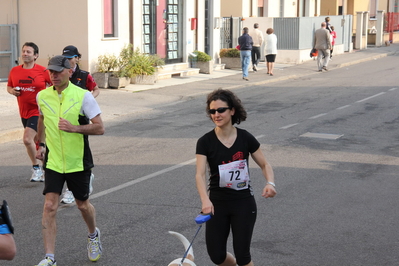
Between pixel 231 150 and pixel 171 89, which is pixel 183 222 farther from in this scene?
pixel 171 89

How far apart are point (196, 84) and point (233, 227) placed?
55.9 feet

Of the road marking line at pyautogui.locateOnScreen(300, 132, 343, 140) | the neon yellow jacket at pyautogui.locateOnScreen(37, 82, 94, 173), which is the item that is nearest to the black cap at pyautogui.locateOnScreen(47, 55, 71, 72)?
the neon yellow jacket at pyautogui.locateOnScreen(37, 82, 94, 173)

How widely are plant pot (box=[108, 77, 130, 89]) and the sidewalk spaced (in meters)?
0.20

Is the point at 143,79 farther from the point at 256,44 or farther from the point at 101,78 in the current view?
the point at 256,44

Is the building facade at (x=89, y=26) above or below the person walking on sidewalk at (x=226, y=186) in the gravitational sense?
above

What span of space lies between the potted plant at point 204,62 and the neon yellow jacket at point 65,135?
19.3 metres

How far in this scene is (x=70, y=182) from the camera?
564 centimetres

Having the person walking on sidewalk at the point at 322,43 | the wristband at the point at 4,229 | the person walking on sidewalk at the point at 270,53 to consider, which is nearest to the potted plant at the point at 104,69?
the person walking on sidewalk at the point at 270,53

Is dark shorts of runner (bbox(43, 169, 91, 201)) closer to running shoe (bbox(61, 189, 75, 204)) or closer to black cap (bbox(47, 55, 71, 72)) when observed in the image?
black cap (bbox(47, 55, 71, 72))

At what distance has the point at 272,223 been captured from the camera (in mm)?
6891

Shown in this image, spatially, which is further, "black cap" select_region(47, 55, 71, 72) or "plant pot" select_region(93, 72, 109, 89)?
"plant pot" select_region(93, 72, 109, 89)

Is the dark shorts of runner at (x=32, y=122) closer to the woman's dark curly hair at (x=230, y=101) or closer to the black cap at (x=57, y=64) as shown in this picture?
the black cap at (x=57, y=64)

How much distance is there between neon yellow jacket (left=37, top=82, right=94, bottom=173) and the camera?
5590 millimetres

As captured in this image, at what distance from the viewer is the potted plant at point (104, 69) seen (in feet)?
63.6
